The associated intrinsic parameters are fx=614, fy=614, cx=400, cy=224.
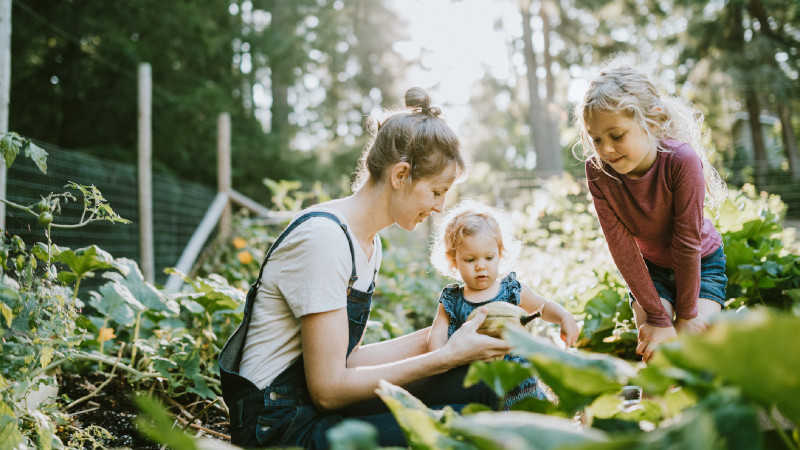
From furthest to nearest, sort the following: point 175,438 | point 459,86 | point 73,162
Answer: point 459,86, point 73,162, point 175,438

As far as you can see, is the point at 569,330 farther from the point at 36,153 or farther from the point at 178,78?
the point at 178,78

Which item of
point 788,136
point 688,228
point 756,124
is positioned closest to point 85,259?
point 688,228

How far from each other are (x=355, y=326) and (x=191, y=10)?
40.2ft

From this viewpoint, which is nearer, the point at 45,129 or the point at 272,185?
the point at 272,185

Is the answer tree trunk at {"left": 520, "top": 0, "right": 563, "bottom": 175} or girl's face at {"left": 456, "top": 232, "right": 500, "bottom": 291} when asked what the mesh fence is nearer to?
girl's face at {"left": 456, "top": 232, "right": 500, "bottom": 291}

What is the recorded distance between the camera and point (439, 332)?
2.04 m

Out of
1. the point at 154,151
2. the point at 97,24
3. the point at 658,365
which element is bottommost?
the point at 658,365

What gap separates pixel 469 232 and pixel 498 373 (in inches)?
52.1

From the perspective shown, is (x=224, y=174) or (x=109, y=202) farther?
(x=224, y=174)

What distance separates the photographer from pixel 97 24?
1170 centimetres

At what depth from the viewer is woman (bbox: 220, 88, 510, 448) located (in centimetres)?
154

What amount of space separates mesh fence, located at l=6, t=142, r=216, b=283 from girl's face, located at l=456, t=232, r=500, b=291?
167 centimetres

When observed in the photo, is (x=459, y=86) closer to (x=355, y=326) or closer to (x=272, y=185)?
(x=272, y=185)

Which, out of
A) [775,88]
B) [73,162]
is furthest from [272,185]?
[775,88]
